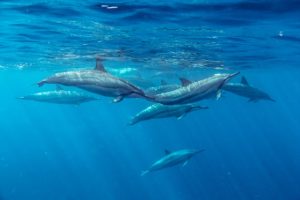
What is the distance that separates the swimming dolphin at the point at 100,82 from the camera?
7.52 metres

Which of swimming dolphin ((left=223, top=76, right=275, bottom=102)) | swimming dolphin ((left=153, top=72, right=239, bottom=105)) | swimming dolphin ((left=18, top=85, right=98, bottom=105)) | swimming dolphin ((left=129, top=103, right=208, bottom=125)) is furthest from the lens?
swimming dolphin ((left=18, top=85, right=98, bottom=105))

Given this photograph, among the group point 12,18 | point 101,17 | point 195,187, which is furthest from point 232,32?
point 195,187

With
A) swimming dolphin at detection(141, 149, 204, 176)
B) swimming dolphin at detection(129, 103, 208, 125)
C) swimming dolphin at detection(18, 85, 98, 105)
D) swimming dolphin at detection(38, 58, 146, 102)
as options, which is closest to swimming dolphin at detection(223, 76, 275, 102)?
swimming dolphin at detection(141, 149, 204, 176)

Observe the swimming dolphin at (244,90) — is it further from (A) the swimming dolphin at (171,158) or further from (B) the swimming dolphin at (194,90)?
(B) the swimming dolphin at (194,90)

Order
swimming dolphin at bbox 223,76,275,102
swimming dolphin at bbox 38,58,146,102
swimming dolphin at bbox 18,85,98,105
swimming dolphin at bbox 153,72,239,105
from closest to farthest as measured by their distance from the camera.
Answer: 1. swimming dolphin at bbox 38,58,146,102
2. swimming dolphin at bbox 153,72,239,105
3. swimming dolphin at bbox 223,76,275,102
4. swimming dolphin at bbox 18,85,98,105

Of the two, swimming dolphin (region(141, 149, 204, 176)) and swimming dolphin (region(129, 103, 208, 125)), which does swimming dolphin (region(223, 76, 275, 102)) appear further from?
swimming dolphin (region(129, 103, 208, 125))

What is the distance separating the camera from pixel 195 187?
38375 mm

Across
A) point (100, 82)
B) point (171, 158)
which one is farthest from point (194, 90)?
point (171, 158)

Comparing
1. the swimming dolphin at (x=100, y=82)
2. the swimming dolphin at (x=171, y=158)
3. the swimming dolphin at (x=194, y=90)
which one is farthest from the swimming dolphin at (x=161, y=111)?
the swimming dolphin at (x=171, y=158)

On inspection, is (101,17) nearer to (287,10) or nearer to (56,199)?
(287,10)

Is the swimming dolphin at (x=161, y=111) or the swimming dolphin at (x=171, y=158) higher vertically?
the swimming dolphin at (x=161, y=111)

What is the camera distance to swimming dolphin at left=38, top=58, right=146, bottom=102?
24.7 feet

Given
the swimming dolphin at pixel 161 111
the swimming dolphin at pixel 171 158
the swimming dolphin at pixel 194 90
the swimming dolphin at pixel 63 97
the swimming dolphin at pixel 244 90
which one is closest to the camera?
the swimming dolphin at pixel 194 90

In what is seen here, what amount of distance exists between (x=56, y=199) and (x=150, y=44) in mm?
21207
